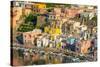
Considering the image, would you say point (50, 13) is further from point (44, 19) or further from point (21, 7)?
point (21, 7)

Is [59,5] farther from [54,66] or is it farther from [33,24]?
[54,66]

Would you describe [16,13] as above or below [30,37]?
above

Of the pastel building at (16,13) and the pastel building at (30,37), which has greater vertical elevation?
the pastel building at (16,13)

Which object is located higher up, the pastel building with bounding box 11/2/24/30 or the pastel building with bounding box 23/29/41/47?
the pastel building with bounding box 11/2/24/30

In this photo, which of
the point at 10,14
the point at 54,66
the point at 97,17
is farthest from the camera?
the point at 97,17

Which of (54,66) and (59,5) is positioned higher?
(59,5)

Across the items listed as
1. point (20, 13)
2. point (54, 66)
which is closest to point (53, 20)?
point (20, 13)

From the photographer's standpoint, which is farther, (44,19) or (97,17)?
(97,17)

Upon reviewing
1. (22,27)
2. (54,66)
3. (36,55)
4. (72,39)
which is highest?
(22,27)

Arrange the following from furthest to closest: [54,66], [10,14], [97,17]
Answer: [97,17] < [54,66] < [10,14]

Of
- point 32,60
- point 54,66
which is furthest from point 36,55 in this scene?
point 54,66
